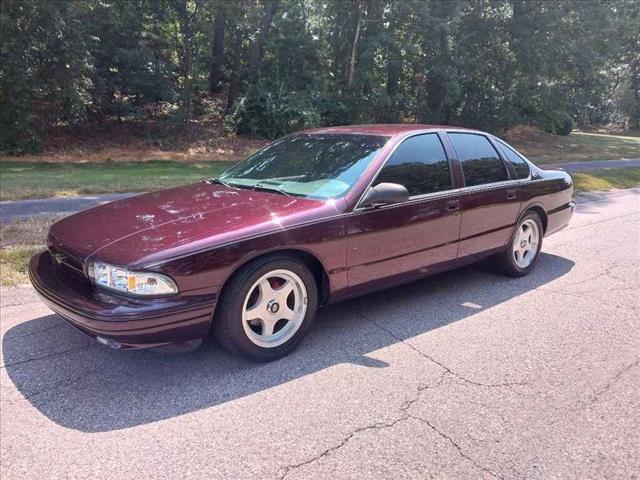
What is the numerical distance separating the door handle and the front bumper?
2.25 meters

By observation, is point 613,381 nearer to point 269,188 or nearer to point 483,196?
point 483,196

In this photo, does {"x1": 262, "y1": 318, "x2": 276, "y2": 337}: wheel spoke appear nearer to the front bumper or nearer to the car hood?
the front bumper

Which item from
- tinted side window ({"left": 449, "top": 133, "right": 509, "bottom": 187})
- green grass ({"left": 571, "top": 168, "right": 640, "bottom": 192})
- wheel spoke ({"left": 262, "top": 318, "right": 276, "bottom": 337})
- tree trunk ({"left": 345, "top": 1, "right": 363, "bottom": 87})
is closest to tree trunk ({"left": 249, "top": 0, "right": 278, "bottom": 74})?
tree trunk ({"left": 345, "top": 1, "right": 363, "bottom": 87})

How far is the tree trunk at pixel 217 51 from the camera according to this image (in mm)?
20044

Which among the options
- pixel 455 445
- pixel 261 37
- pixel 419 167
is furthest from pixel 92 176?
pixel 261 37

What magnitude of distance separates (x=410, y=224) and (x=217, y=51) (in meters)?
21.1

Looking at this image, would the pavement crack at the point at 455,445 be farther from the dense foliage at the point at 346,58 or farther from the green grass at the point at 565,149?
the dense foliage at the point at 346,58

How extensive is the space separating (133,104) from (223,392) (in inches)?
742

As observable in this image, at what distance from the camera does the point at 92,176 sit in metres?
11.9

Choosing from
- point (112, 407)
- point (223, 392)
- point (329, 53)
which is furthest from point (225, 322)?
point (329, 53)

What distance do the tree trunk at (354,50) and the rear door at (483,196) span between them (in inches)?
663

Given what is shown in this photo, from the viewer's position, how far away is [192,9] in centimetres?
1941

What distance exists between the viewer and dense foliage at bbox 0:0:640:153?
19.0 m

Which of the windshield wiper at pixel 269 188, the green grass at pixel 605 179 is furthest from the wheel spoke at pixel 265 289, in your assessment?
the green grass at pixel 605 179
